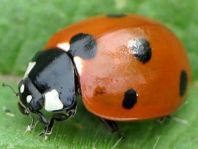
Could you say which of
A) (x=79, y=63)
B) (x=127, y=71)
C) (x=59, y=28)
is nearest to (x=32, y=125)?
(x=79, y=63)

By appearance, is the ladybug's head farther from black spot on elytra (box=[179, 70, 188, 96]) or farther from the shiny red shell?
black spot on elytra (box=[179, 70, 188, 96])

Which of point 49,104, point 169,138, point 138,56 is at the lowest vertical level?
point 169,138

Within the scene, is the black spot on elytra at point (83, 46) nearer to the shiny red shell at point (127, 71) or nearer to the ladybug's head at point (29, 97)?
the shiny red shell at point (127, 71)

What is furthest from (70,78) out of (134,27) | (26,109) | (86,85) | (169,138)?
(169,138)

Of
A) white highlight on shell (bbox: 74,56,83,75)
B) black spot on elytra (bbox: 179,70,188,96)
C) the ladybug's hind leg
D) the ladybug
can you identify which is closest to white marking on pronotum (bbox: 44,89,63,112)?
the ladybug

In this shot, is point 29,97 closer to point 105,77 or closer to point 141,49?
point 105,77

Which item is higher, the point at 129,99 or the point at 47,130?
the point at 129,99

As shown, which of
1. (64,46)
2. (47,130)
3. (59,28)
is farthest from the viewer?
(59,28)

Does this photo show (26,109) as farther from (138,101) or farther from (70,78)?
(138,101)
